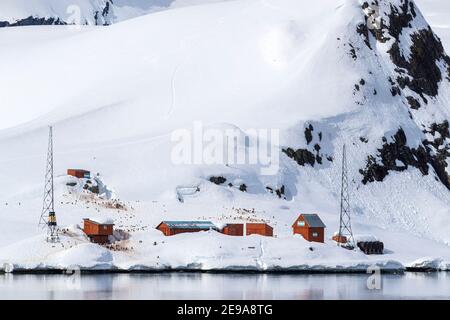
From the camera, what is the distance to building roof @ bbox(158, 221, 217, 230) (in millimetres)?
107181

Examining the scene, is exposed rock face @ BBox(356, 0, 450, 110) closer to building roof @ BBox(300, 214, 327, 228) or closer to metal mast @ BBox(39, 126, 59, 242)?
building roof @ BBox(300, 214, 327, 228)

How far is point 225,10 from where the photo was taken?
18912 centimetres

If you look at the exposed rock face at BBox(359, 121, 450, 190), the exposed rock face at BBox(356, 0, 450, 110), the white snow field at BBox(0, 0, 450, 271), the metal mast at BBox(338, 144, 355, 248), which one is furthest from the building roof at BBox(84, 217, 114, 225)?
the exposed rock face at BBox(356, 0, 450, 110)

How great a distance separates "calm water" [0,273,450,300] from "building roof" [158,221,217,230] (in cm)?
1114

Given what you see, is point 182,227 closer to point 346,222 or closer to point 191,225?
point 191,225

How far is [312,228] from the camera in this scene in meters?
111

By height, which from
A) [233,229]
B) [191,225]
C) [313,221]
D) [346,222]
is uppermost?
[346,222]

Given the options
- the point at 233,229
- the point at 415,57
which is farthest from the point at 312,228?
the point at 415,57

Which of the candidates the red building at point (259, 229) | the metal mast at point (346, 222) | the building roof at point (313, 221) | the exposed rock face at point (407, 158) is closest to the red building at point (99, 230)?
the red building at point (259, 229)

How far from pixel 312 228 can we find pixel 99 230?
66.8ft

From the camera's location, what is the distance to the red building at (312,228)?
11025 cm

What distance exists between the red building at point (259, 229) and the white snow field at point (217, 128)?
364 cm
